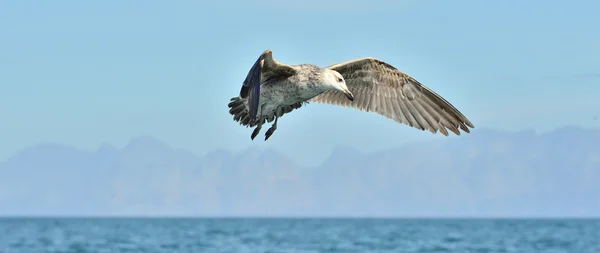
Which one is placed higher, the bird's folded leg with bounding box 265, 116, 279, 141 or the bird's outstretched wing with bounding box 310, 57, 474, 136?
the bird's outstretched wing with bounding box 310, 57, 474, 136

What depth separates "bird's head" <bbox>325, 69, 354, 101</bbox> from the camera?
12823 millimetres

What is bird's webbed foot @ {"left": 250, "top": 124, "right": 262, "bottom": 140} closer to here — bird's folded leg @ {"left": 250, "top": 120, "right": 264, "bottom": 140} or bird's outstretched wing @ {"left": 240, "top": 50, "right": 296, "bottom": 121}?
bird's folded leg @ {"left": 250, "top": 120, "right": 264, "bottom": 140}

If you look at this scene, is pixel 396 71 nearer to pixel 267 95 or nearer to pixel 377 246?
pixel 267 95

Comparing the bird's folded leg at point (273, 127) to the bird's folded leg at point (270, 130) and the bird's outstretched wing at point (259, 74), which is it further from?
the bird's outstretched wing at point (259, 74)

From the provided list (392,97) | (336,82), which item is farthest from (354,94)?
(336,82)

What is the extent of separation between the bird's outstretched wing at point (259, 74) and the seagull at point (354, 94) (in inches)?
0.5

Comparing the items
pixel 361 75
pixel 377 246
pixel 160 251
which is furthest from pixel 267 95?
pixel 377 246

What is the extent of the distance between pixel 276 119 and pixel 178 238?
51.9 m

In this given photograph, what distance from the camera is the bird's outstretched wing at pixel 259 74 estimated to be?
11.0 meters

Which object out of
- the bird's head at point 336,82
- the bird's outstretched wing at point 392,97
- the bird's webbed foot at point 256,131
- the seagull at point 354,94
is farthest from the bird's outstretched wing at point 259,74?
the bird's outstretched wing at point 392,97

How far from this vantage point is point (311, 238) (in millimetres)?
63938

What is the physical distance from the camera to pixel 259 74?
1138 centimetres

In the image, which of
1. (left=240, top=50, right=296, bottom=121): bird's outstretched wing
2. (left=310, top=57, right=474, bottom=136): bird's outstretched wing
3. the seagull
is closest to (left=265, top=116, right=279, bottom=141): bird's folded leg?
the seagull

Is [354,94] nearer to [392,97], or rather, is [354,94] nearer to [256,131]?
[392,97]
